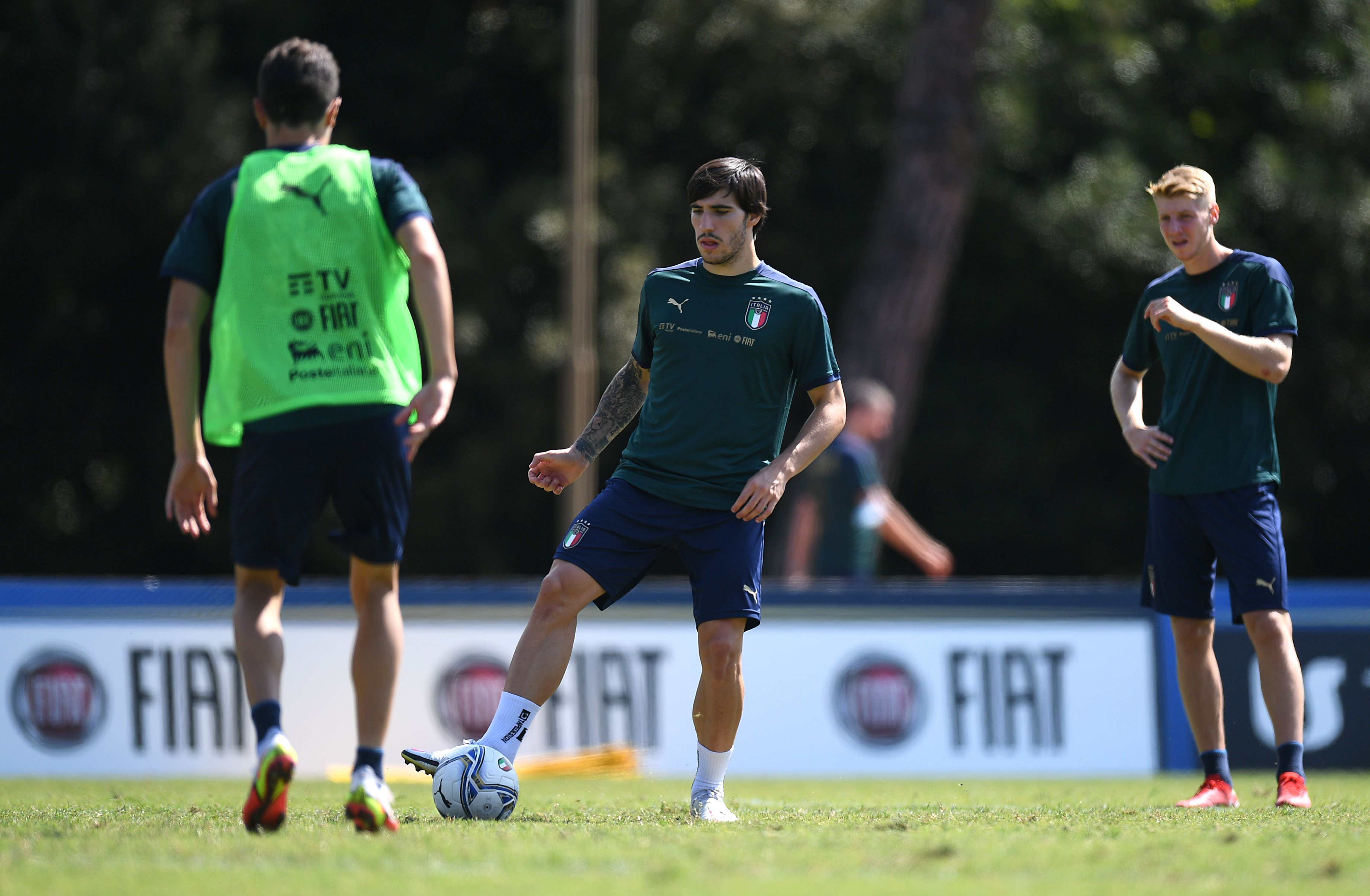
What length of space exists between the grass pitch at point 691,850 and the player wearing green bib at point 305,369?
418 millimetres

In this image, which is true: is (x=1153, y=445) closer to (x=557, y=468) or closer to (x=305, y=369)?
(x=557, y=468)

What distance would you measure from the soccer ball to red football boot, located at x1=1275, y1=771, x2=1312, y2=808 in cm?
282

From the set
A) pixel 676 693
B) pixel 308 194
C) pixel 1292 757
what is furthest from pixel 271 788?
pixel 676 693

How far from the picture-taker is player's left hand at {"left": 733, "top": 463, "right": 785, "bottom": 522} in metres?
4.72

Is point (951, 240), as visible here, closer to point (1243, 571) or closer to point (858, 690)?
point (858, 690)

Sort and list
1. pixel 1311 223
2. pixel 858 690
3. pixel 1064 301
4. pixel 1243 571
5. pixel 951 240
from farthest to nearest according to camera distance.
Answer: pixel 1064 301 < pixel 1311 223 < pixel 951 240 < pixel 858 690 < pixel 1243 571

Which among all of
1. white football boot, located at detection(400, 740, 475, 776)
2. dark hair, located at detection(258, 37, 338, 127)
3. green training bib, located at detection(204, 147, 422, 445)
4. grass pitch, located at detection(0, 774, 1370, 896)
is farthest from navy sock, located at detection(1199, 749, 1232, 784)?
dark hair, located at detection(258, 37, 338, 127)

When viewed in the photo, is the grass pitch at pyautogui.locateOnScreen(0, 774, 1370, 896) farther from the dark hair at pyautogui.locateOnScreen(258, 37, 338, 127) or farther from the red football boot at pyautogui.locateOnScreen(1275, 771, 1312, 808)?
the dark hair at pyautogui.locateOnScreen(258, 37, 338, 127)

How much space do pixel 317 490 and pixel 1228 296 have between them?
3.48 metres

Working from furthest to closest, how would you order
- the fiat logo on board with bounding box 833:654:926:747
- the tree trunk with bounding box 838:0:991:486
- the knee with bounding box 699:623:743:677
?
the tree trunk with bounding box 838:0:991:486 → the fiat logo on board with bounding box 833:654:926:747 → the knee with bounding box 699:623:743:677

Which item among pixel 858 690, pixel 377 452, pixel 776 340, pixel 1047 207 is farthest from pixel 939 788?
pixel 1047 207

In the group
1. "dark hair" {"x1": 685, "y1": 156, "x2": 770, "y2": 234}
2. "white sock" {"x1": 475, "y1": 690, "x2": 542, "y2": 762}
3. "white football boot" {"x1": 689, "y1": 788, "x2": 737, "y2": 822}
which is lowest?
"white football boot" {"x1": 689, "y1": 788, "x2": 737, "y2": 822}

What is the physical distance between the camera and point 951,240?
16312 millimetres

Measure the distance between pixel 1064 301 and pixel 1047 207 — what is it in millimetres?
1611
